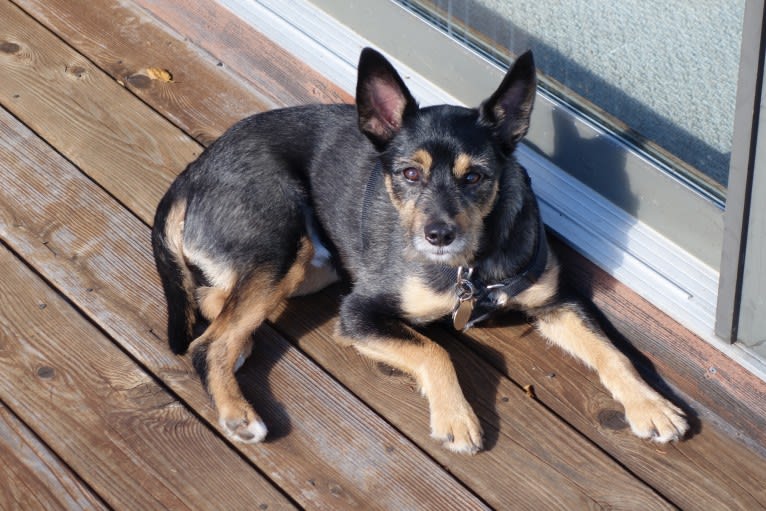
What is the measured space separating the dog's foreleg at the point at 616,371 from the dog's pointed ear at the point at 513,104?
728mm

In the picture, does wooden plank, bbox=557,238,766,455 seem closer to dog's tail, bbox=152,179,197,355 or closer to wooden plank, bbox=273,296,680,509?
wooden plank, bbox=273,296,680,509

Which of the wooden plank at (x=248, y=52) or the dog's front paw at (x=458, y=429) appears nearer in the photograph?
the dog's front paw at (x=458, y=429)

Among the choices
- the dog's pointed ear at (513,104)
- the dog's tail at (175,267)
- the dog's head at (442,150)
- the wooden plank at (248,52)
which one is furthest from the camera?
the wooden plank at (248,52)

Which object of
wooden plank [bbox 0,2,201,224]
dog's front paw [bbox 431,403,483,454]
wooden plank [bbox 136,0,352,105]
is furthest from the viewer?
wooden plank [bbox 136,0,352,105]

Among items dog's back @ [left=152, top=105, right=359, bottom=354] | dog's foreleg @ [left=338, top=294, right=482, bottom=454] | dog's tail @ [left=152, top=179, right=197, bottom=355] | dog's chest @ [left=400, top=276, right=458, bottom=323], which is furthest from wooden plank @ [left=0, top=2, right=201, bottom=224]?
dog's chest @ [left=400, top=276, right=458, bottom=323]

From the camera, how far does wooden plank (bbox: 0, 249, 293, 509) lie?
136 inches

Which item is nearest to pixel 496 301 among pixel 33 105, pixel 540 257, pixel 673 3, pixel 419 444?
pixel 540 257

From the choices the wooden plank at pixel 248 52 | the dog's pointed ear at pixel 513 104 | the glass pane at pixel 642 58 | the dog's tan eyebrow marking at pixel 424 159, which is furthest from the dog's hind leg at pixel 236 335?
the glass pane at pixel 642 58

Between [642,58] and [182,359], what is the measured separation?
201 centimetres

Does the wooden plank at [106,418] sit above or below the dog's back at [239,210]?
below

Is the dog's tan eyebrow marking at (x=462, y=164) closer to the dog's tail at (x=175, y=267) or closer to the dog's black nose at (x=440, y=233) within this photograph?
the dog's black nose at (x=440, y=233)

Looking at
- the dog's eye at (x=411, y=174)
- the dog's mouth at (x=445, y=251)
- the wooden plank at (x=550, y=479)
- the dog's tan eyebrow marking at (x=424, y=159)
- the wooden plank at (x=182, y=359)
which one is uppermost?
the dog's tan eyebrow marking at (x=424, y=159)

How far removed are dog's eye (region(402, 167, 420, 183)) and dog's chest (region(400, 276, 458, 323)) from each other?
401 mm

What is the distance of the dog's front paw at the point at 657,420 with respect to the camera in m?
3.48
